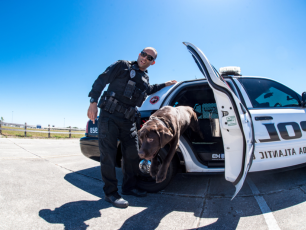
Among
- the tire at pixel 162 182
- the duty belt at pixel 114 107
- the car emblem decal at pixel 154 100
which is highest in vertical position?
the car emblem decal at pixel 154 100

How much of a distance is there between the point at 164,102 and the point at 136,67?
28.9 inches

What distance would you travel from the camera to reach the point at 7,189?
2414 mm

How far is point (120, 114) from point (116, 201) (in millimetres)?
1147

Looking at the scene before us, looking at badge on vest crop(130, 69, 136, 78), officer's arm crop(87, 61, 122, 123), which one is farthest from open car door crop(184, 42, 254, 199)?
officer's arm crop(87, 61, 122, 123)

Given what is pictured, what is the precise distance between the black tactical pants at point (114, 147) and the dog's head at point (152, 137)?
64 centimetres

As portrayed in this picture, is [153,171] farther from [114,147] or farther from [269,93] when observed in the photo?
[269,93]

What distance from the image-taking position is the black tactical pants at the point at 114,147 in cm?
234

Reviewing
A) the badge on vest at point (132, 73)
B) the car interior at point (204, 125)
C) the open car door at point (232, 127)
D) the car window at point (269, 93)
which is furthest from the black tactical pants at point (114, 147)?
the car window at point (269, 93)

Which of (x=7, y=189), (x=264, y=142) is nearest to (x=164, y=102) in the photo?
(x=264, y=142)

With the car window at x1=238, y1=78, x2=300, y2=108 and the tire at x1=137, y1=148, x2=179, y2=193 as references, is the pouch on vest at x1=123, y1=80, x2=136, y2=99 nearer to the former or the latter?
the tire at x1=137, y1=148, x2=179, y2=193

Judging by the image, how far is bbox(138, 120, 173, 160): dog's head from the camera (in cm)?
183

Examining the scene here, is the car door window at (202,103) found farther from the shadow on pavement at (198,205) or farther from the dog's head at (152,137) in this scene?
the dog's head at (152,137)

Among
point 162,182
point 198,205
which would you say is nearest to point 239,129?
point 198,205

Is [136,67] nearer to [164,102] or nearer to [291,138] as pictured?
[164,102]
